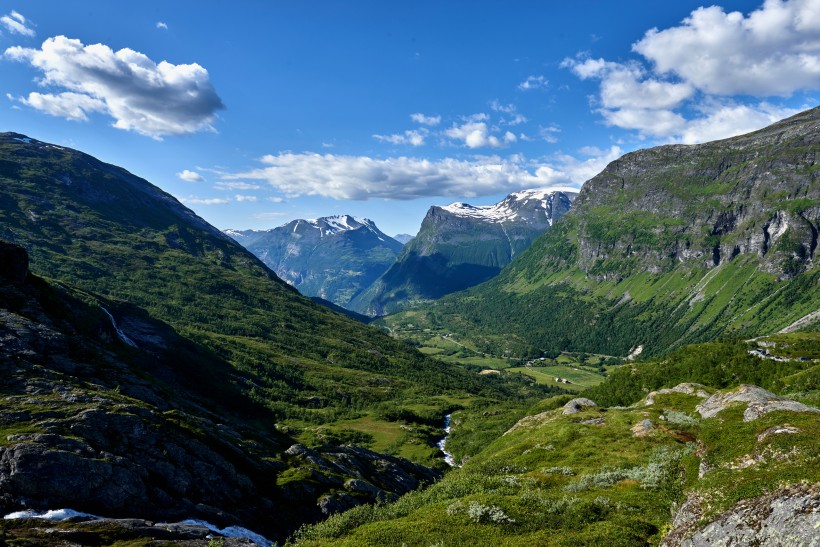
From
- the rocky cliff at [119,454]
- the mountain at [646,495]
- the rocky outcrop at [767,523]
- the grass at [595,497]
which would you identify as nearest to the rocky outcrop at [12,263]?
the rocky cliff at [119,454]

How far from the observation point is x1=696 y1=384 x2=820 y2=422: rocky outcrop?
39406 millimetres

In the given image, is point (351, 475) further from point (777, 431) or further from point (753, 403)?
point (777, 431)

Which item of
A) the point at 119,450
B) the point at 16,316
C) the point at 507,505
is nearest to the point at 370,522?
the point at 507,505

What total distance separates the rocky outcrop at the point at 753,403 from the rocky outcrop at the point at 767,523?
18790 mm

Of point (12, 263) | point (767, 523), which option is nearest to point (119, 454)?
point (767, 523)

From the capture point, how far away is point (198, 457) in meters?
66.1

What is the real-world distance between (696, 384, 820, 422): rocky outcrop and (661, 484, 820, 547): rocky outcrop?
18.8m

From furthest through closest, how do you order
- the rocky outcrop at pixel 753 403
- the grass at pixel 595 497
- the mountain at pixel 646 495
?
the rocky outcrop at pixel 753 403 < the grass at pixel 595 497 < the mountain at pixel 646 495

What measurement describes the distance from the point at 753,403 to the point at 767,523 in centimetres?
2751

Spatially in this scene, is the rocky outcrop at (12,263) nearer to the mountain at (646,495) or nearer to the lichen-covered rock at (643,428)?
the mountain at (646,495)

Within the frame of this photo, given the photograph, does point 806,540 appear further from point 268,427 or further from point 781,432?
point 268,427

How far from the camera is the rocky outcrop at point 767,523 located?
19.0 meters

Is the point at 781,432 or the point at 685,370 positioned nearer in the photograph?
the point at 781,432

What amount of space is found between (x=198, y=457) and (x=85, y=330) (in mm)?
101427
